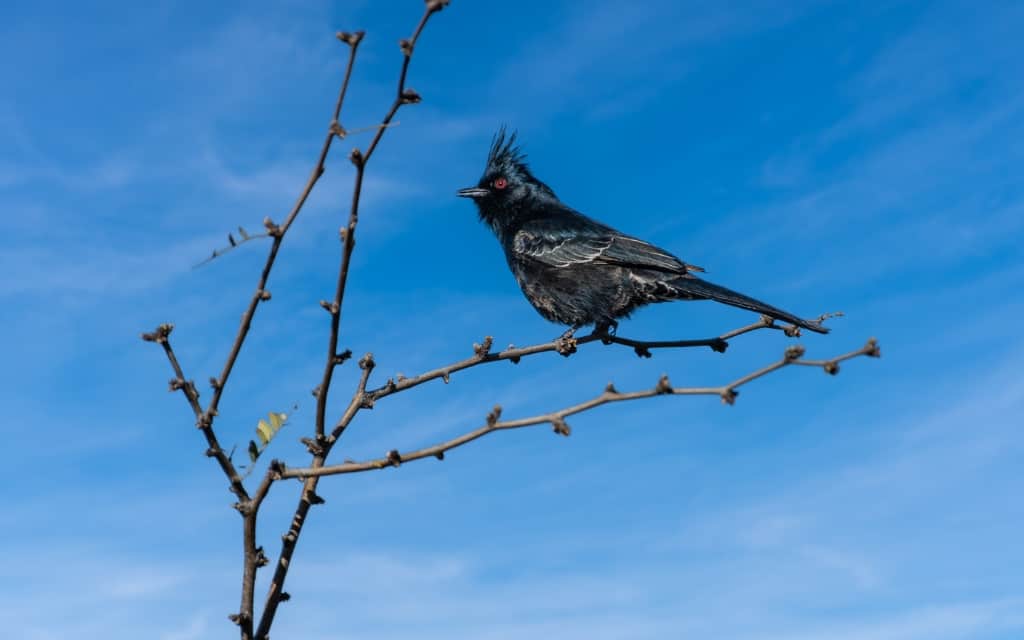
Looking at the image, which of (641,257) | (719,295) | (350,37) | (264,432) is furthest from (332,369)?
(641,257)

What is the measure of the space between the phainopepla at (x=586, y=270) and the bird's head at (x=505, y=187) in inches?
3.4

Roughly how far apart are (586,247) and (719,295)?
1.46 metres

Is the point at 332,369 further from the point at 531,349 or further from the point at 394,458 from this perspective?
the point at 531,349

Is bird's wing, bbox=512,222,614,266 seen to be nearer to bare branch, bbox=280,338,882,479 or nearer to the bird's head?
the bird's head

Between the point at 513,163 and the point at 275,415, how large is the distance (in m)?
6.20

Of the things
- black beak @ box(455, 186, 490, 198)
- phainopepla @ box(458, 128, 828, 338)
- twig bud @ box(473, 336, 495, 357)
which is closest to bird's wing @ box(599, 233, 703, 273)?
phainopepla @ box(458, 128, 828, 338)

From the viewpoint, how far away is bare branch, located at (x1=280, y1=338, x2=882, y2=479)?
2695mm

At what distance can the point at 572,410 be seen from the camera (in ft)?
9.12

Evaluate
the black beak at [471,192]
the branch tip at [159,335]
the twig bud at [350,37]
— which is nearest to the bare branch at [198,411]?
the branch tip at [159,335]

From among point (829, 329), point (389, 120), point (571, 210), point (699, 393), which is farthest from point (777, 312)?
point (389, 120)

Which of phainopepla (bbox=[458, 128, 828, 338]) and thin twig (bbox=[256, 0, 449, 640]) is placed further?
phainopepla (bbox=[458, 128, 828, 338])

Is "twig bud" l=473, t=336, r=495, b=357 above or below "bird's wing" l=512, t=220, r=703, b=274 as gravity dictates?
below

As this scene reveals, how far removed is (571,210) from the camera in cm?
899

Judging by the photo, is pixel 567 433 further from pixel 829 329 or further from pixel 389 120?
pixel 829 329
